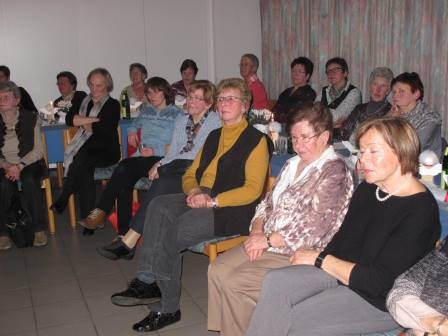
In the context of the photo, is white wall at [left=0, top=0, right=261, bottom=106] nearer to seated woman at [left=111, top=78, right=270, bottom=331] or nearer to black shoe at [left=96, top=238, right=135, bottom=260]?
black shoe at [left=96, top=238, right=135, bottom=260]

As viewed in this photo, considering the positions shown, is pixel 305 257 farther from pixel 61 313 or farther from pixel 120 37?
pixel 120 37

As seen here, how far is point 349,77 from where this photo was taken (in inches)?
205

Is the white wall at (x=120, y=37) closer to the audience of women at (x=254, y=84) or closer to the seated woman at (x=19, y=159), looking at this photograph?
the audience of women at (x=254, y=84)

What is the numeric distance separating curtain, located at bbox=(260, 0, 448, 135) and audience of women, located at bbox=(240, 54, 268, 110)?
0.73 m

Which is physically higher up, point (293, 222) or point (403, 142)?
point (403, 142)

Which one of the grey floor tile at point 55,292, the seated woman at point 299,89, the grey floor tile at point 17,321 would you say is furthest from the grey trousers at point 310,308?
the seated woman at point 299,89

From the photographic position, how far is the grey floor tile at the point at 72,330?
101 inches

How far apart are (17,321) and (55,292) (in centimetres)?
34

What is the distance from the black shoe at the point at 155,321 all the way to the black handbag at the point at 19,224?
152 cm

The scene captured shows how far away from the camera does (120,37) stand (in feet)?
21.8

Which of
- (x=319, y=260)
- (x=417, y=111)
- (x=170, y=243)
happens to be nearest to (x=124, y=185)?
(x=170, y=243)

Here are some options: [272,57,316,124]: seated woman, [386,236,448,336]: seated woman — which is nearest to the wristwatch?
[386,236,448,336]: seated woman

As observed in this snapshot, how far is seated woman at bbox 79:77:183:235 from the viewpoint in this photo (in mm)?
3693

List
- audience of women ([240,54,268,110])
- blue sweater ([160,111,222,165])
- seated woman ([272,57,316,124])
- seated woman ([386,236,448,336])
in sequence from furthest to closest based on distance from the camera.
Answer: audience of women ([240,54,268,110]) → seated woman ([272,57,316,124]) → blue sweater ([160,111,222,165]) → seated woman ([386,236,448,336])
